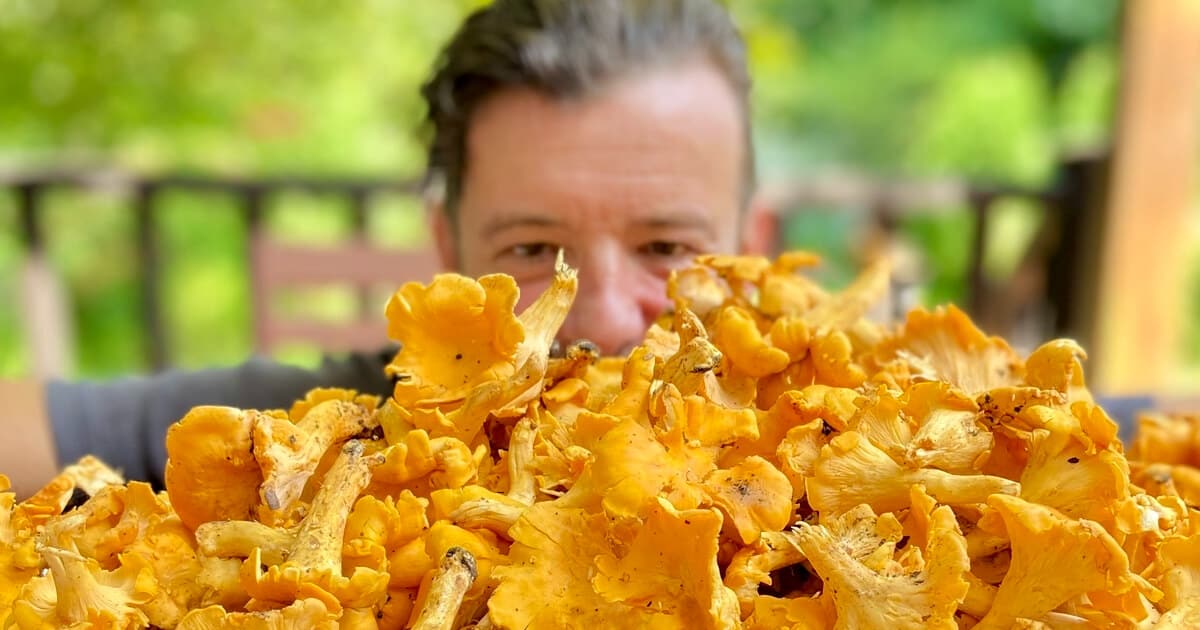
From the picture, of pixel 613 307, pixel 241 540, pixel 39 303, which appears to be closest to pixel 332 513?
pixel 241 540

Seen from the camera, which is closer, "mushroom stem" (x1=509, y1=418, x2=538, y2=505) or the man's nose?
"mushroom stem" (x1=509, y1=418, x2=538, y2=505)

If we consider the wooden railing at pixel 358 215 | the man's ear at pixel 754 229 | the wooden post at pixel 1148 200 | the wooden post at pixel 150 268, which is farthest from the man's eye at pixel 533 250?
the wooden post at pixel 150 268

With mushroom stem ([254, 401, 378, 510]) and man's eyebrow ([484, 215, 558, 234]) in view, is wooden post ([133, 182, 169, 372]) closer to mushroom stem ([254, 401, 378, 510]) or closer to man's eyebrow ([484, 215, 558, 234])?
man's eyebrow ([484, 215, 558, 234])

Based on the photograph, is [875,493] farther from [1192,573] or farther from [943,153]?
[943,153]

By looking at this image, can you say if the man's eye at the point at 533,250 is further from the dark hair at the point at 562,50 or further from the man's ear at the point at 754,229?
the man's ear at the point at 754,229

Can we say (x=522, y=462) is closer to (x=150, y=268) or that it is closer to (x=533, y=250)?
(x=533, y=250)

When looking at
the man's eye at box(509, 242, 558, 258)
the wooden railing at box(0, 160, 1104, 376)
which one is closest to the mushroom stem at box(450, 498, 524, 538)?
the man's eye at box(509, 242, 558, 258)
